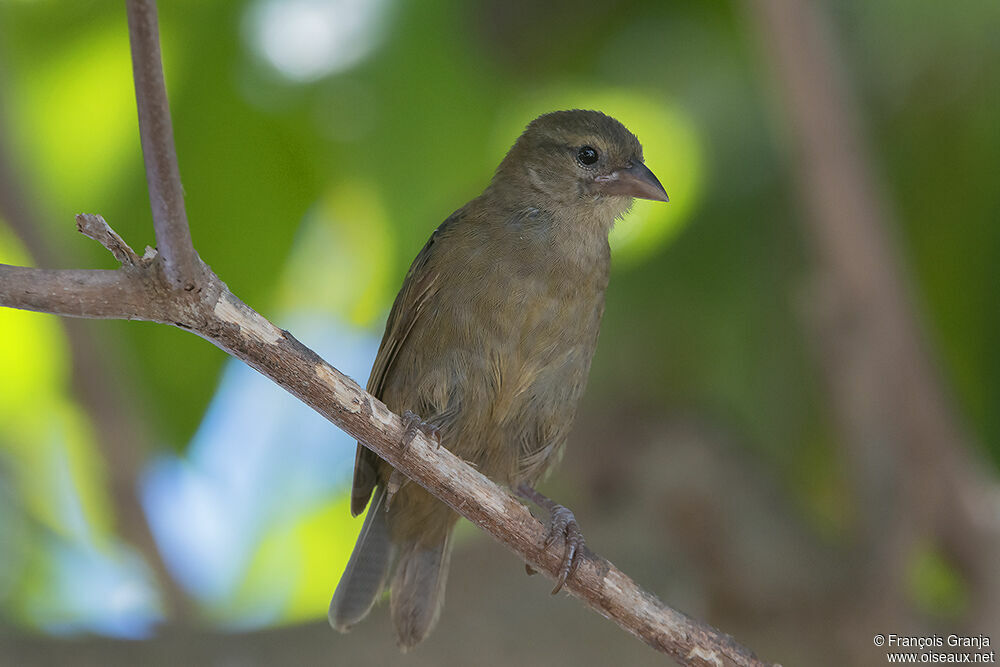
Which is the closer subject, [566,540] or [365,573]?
[566,540]

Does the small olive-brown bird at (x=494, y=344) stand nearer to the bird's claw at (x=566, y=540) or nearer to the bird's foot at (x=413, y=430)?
the bird's claw at (x=566, y=540)

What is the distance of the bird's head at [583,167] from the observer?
12.8 feet

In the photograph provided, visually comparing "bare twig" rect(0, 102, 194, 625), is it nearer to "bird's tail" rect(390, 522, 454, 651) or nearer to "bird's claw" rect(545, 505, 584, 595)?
"bird's tail" rect(390, 522, 454, 651)

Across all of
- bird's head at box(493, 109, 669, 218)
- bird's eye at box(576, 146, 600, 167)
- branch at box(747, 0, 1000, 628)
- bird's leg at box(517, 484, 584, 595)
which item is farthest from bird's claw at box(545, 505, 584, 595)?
branch at box(747, 0, 1000, 628)

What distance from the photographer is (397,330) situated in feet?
12.3

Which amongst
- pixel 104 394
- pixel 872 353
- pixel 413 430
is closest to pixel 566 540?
pixel 413 430

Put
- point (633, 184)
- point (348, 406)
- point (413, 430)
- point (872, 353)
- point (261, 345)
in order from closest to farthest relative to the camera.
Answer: point (261, 345), point (348, 406), point (413, 430), point (633, 184), point (872, 353)

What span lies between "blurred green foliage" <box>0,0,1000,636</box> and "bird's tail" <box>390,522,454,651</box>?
129 centimetres

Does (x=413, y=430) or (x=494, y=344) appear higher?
(x=494, y=344)

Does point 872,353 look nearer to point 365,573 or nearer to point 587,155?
point 587,155

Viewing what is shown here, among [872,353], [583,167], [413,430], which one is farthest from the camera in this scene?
[872,353]

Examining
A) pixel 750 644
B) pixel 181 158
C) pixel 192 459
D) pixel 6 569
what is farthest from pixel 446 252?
pixel 6 569

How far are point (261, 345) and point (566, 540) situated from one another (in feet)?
3.89

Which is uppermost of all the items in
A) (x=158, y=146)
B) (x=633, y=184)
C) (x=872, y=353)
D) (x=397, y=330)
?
(x=872, y=353)
